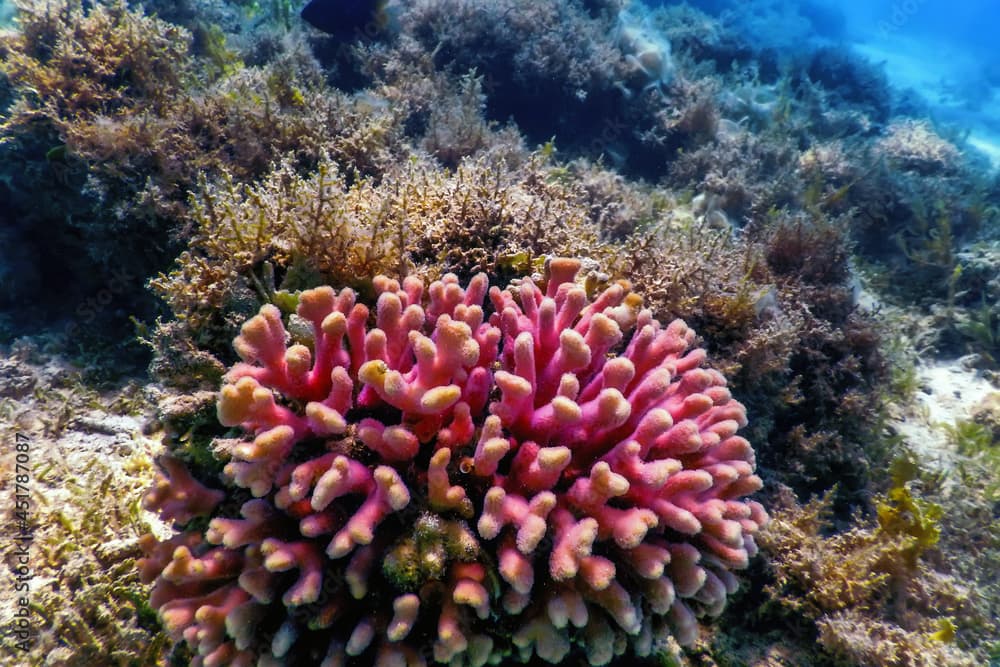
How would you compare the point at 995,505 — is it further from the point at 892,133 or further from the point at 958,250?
the point at 892,133

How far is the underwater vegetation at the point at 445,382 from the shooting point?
1.94m

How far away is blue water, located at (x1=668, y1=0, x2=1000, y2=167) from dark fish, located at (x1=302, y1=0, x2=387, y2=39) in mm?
14930

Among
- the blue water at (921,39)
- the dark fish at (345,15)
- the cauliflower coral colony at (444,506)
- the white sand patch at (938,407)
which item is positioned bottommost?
the cauliflower coral colony at (444,506)

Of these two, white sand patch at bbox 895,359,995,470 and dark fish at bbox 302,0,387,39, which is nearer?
white sand patch at bbox 895,359,995,470

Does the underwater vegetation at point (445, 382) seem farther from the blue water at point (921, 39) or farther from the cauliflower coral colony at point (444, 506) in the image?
the blue water at point (921, 39)

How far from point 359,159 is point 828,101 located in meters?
14.5

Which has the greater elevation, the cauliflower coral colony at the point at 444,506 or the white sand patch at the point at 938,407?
the white sand patch at the point at 938,407

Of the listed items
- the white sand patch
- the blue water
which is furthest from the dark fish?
the blue water

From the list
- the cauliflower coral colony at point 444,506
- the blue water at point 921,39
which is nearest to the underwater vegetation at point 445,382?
the cauliflower coral colony at point 444,506

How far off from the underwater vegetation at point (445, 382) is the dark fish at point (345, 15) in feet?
0.23

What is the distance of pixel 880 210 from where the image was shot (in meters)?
7.69

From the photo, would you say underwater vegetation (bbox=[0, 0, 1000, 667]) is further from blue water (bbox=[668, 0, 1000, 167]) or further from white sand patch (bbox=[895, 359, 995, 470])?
blue water (bbox=[668, 0, 1000, 167])

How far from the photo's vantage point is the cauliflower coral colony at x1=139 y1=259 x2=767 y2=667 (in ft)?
6.11

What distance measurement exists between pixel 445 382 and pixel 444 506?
48 cm
